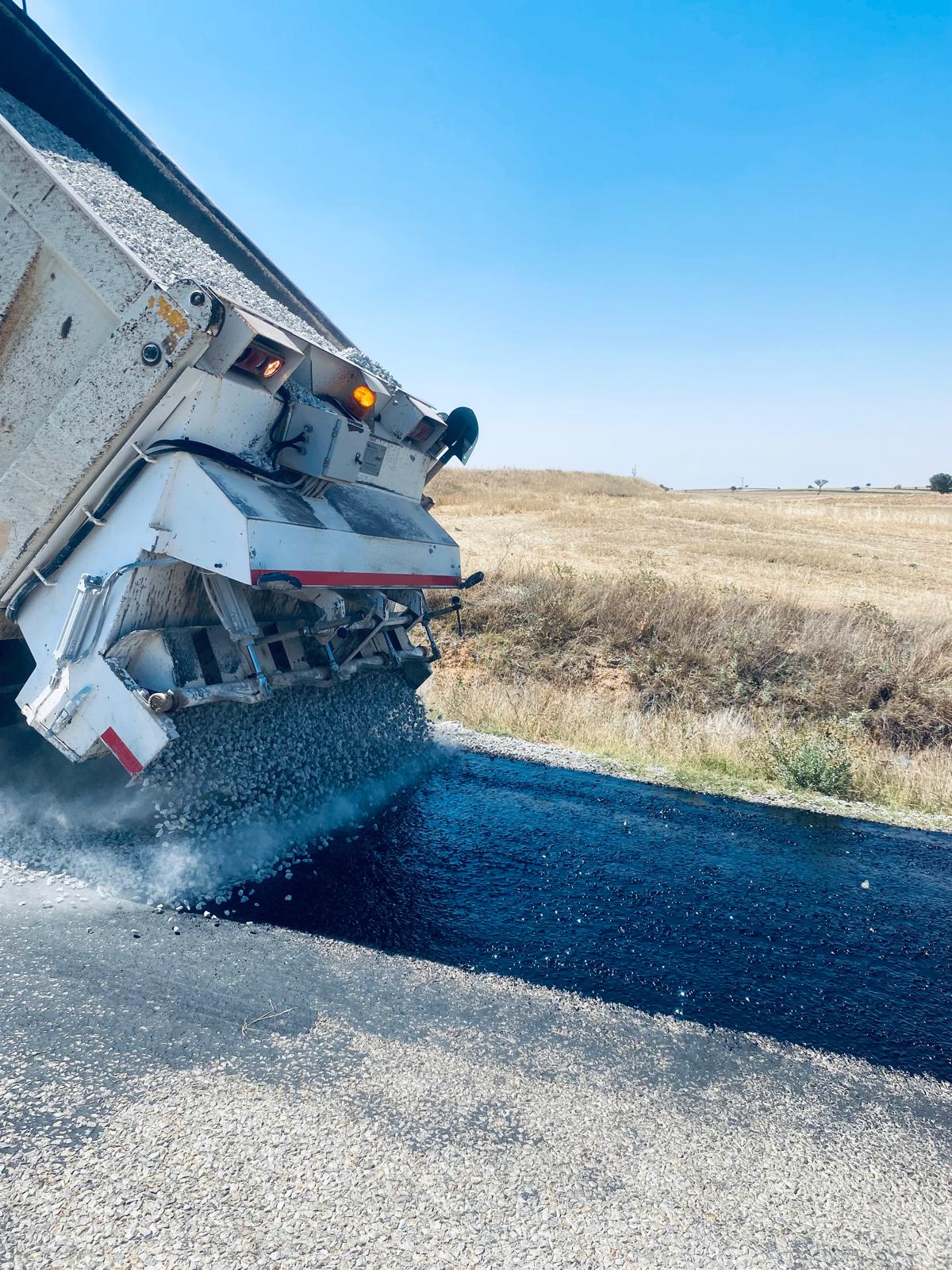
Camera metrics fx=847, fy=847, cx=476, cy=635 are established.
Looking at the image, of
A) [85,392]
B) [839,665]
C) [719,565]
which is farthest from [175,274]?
[719,565]

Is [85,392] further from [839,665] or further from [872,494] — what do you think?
[872,494]

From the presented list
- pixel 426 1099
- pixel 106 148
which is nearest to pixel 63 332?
pixel 106 148

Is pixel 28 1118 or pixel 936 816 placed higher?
pixel 28 1118

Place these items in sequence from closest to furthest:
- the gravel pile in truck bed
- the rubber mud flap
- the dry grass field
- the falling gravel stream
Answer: the falling gravel stream, the gravel pile in truck bed, the rubber mud flap, the dry grass field

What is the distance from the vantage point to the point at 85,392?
4004mm

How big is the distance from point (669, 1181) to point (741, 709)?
737 cm

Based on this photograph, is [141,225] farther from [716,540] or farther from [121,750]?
[716,540]

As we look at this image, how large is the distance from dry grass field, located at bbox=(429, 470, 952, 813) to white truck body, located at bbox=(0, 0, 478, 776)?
3.76 metres

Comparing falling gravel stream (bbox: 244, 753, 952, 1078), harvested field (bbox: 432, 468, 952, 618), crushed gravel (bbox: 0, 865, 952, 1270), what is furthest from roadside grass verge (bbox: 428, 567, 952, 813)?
crushed gravel (bbox: 0, 865, 952, 1270)

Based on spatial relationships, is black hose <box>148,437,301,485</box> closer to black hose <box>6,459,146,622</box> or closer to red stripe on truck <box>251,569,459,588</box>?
black hose <box>6,459,146,622</box>

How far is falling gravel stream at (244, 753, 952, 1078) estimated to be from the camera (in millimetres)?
3527

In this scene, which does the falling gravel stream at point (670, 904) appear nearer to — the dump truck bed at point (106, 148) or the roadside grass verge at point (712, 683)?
the roadside grass verge at point (712, 683)

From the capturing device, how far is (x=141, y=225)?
15.2 feet

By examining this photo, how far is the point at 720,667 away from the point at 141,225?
7637 mm
